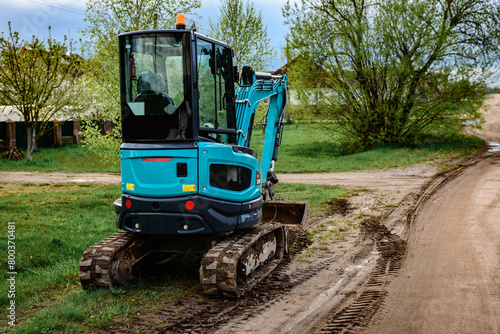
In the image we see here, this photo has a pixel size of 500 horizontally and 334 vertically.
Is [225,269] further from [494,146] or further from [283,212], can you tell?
[494,146]

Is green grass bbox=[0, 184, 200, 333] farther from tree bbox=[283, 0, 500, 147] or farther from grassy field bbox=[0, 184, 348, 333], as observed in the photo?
tree bbox=[283, 0, 500, 147]

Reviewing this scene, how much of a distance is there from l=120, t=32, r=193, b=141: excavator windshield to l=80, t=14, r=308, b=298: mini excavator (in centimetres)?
1

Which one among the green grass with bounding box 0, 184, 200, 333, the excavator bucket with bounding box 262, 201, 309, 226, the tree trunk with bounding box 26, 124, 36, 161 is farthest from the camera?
the tree trunk with bounding box 26, 124, 36, 161

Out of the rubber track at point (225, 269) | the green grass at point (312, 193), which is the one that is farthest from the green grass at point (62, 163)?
the rubber track at point (225, 269)

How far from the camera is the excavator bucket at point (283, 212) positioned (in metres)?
9.59

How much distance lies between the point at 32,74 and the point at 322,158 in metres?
14.1

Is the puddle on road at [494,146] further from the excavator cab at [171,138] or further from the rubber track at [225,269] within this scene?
the excavator cab at [171,138]

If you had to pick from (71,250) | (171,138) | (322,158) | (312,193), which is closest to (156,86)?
(171,138)

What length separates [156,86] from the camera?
6.25m

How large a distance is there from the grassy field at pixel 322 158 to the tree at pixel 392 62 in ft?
3.96

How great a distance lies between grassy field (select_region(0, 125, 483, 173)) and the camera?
67.0 ft

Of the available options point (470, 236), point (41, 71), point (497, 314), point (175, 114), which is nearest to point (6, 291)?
point (175, 114)

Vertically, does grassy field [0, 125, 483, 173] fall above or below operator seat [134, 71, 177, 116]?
below

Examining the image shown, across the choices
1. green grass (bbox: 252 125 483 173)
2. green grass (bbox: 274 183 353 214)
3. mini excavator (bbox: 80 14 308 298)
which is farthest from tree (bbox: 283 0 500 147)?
mini excavator (bbox: 80 14 308 298)
